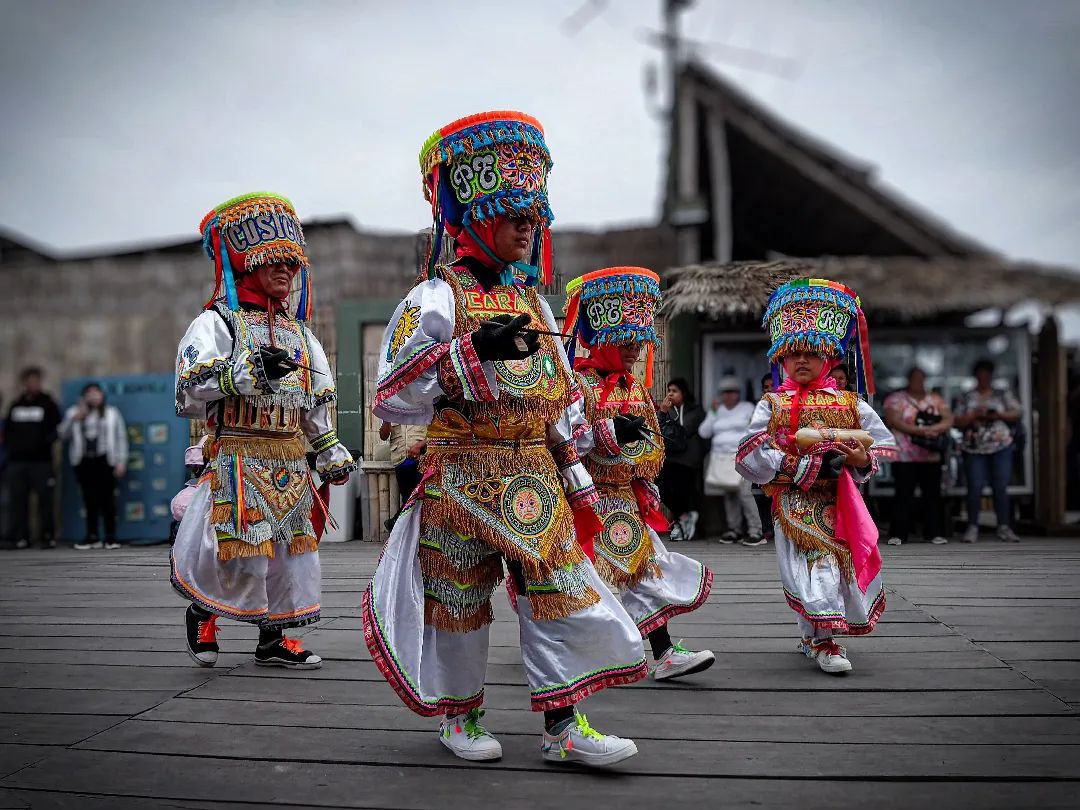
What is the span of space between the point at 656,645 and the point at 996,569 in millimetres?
4166

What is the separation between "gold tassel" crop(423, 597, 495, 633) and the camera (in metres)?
2.81

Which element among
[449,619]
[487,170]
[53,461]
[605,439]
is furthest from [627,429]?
[53,461]

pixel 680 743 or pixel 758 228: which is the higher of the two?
pixel 758 228

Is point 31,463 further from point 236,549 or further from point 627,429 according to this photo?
point 627,429

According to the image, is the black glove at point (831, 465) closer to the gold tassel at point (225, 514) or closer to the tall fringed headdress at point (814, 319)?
the tall fringed headdress at point (814, 319)

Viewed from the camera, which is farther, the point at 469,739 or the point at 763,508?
the point at 763,508

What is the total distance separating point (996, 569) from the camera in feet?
22.6

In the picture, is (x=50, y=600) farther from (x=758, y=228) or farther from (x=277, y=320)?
(x=758, y=228)

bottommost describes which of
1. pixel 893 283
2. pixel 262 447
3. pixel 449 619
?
pixel 449 619

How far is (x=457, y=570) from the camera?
111 inches

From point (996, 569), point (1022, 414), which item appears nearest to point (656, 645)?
point (996, 569)

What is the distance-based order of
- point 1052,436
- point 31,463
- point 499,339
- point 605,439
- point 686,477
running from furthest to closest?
point 31,463, point 1052,436, point 686,477, point 605,439, point 499,339

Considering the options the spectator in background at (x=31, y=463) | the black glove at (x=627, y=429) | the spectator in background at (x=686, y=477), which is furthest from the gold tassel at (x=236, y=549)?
the spectator in background at (x=31, y=463)

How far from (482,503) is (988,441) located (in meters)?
7.47
